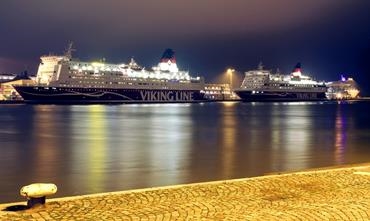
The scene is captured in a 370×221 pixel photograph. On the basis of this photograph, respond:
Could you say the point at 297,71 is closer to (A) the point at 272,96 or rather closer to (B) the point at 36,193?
(A) the point at 272,96

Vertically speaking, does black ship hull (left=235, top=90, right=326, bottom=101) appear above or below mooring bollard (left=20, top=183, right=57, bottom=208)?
above

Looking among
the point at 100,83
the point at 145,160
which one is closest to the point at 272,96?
the point at 100,83

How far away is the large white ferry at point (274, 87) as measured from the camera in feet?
481

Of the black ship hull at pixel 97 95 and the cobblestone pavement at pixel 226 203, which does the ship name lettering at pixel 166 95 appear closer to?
the black ship hull at pixel 97 95

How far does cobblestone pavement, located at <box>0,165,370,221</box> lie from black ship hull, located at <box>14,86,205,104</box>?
297 ft

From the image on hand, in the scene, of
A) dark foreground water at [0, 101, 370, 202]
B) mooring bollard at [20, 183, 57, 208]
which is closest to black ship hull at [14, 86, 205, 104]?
dark foreground water at [0, 101, 370, 202]

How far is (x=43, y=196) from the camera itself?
7336 millimetres

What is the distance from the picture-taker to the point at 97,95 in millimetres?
104375

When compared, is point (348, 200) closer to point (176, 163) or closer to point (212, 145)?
point (176, 163)

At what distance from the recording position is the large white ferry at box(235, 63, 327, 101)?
146625mm

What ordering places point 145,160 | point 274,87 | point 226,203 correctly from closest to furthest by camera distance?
point 226,203 < point 145,160 < point 274,87

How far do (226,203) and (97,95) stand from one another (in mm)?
98995

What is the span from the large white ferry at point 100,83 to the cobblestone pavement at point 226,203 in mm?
90542

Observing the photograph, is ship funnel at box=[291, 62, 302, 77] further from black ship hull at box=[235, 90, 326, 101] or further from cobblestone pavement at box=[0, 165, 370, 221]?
cobblestone pavement at box=[0, 165, 370, 221]
